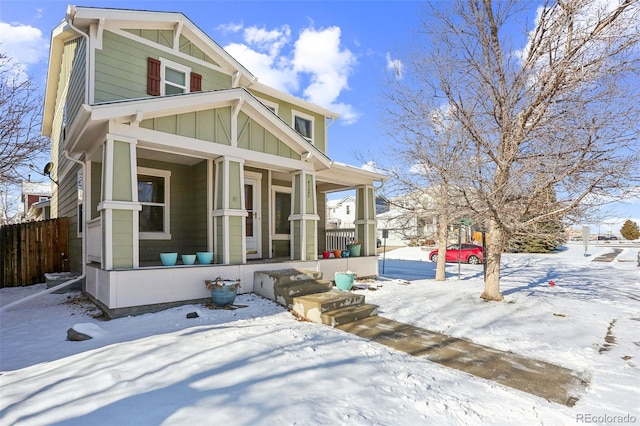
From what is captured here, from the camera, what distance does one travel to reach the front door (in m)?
9.27

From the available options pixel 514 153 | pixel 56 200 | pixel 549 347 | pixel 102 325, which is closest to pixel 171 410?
pixel 102 325

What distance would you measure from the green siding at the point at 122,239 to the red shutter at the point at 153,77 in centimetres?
378

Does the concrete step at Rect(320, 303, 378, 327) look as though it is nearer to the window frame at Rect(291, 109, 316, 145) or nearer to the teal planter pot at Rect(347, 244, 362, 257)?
the teal planter pot at Rect(347, 244, 362, 257)

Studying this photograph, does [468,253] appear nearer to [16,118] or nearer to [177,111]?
[177,111]

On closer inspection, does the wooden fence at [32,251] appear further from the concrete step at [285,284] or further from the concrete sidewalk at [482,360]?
the concrete sidewalk at [482,360]

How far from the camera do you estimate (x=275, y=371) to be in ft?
11.2

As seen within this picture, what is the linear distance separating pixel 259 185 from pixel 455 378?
7.16m

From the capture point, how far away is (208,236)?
7660 millimetres

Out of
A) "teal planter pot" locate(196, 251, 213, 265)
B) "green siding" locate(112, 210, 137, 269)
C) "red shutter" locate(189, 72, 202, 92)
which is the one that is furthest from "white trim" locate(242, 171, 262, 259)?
"green siding" locate(112, 210, 137, 269)

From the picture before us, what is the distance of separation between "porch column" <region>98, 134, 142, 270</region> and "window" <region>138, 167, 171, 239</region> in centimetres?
223

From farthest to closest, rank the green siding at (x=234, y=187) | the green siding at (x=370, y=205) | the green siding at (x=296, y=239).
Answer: the green siding at (x=370, y=205), the green siding at (x=296, y=239), the green siding at (x=234, y=187)

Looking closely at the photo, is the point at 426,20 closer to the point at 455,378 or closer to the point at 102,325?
the point at 455,378

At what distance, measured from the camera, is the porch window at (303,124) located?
1188 centimetres

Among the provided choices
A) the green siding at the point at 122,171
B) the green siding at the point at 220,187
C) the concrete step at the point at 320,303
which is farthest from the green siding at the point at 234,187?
the concrete step at the point at 320,303
